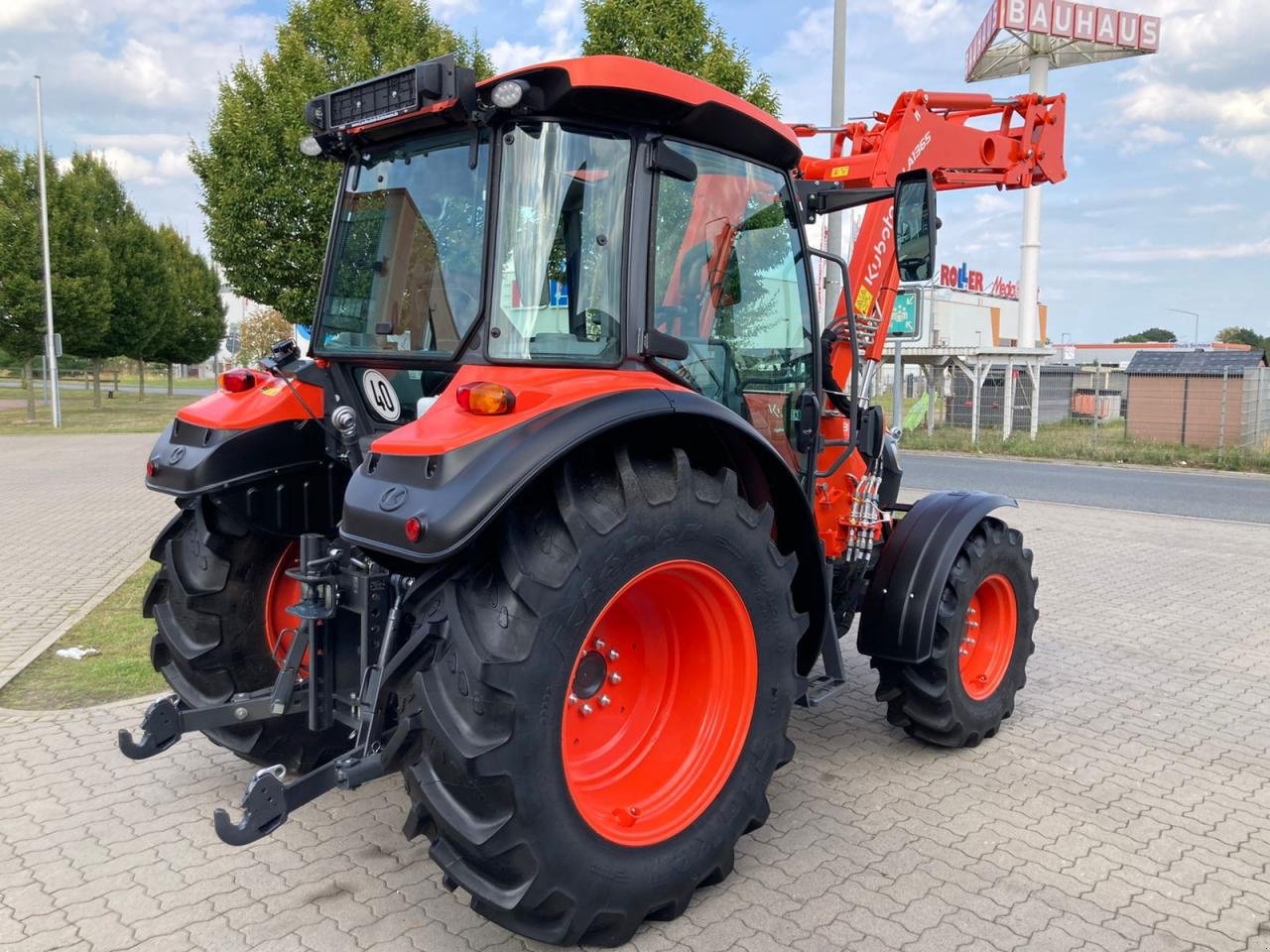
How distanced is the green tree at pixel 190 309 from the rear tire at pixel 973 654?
31.9 meters

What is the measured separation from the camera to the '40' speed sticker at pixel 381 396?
3.36 meters

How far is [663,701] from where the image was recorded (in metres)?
3.25

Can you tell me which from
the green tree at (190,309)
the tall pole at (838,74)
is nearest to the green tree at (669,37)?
the tall pole at (838,74)

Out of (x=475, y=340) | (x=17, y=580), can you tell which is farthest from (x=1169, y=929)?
(x=17, y=580)

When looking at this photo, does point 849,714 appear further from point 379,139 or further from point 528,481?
point 379,139

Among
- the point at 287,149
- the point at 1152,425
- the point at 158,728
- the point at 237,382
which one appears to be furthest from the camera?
the point at 1152,425

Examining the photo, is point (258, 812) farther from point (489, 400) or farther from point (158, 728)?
point (489, 400)

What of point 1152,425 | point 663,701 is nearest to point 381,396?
point 663,701

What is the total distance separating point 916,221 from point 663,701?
2.17 m

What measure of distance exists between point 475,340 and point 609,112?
0.81 metres

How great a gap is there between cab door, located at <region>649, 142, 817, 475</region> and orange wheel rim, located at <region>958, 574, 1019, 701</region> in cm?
132

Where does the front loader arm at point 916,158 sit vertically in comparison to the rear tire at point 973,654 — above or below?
above

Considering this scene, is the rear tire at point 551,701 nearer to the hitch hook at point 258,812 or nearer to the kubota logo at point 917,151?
the hitch hook at point 258,812

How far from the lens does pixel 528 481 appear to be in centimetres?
238
